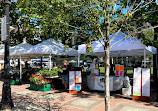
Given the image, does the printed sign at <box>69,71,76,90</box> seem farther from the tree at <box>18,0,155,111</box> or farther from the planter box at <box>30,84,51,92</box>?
the tree at <box>18,0,155,111</box>

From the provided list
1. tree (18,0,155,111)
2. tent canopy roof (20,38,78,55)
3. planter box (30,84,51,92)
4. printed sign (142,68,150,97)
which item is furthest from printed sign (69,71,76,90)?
tree (18,0,155,111)

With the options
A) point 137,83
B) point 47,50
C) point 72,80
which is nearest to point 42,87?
point 72,80

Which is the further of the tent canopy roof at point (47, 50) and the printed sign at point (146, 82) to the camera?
the tent canopy roof at point (47, 50)

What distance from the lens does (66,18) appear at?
16.0 feet

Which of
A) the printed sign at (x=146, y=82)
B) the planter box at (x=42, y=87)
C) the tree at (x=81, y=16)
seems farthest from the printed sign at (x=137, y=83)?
the planter box at (x=42, y=87)

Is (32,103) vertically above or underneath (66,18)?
underneath

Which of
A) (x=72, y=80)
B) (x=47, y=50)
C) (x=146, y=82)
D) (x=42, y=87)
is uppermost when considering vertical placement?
(x=47, y=50)

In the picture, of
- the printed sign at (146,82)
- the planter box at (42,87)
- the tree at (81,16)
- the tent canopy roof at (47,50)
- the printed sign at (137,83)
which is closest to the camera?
the tree at (81,16)

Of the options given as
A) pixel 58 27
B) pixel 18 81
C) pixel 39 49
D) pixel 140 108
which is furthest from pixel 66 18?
pixel 18 81

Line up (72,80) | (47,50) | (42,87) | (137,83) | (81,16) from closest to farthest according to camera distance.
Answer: (81,16) → (137,83) → (72,80) → (42,87) → (47,50)

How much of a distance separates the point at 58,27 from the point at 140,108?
4.12 m

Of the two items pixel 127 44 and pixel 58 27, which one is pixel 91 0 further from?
pixel 127 44

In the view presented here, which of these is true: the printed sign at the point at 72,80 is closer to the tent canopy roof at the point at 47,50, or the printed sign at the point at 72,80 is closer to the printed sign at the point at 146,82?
the tent canopy roof at the point at 47,50

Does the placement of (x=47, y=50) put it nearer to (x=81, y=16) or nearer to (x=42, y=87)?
(x=42, y=87)
